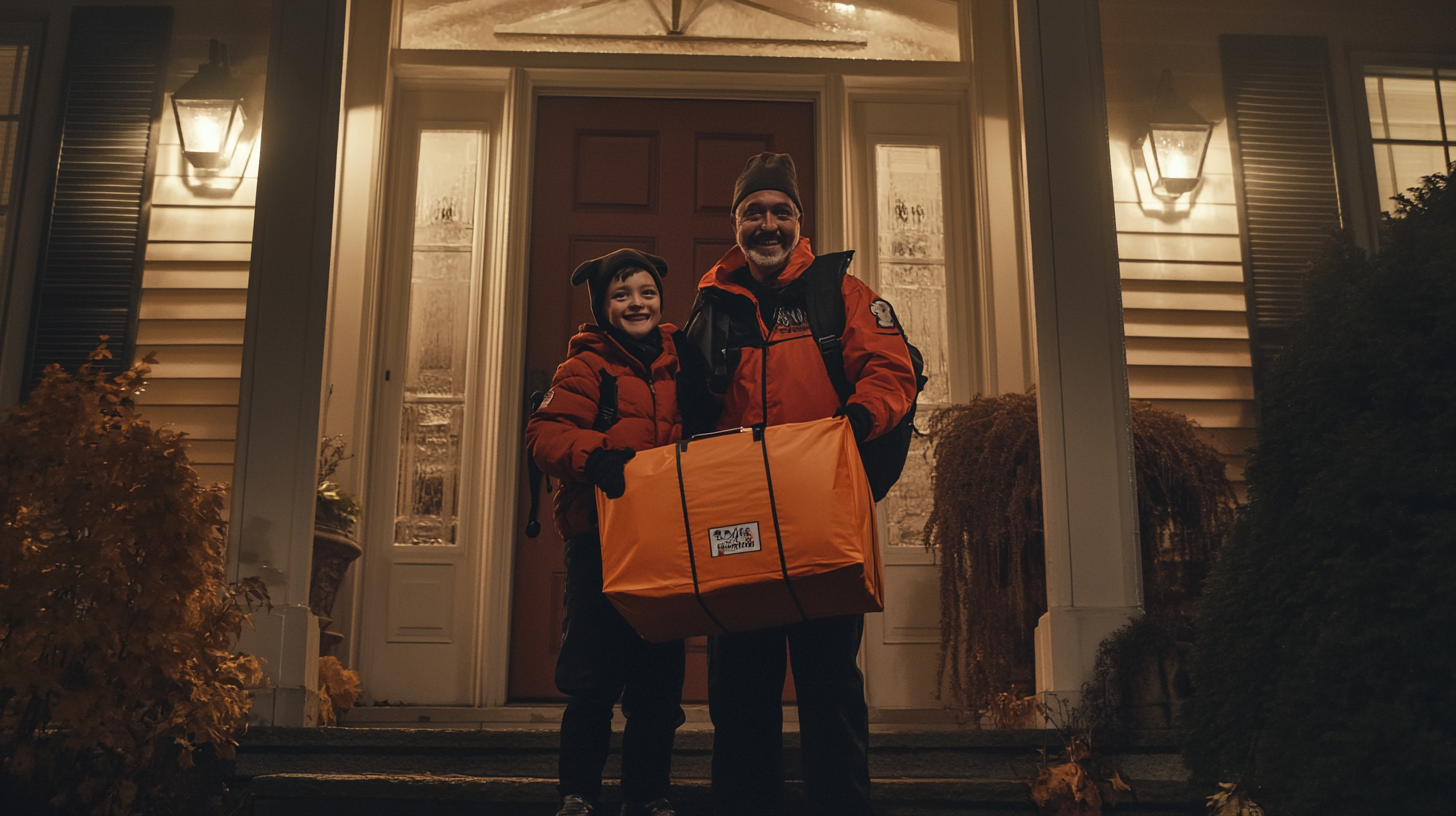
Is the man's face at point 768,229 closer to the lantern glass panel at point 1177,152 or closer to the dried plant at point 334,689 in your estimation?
the dried plant at point 334,689

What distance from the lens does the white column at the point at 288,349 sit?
143 inches

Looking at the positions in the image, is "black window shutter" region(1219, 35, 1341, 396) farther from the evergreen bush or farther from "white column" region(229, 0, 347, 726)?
"white column" region(229, 0, 347, 726)

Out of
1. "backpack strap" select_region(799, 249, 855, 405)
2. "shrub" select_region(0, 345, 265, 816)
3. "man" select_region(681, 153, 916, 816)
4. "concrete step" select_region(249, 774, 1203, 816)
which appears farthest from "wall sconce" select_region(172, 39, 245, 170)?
"backpack strap" select_region(799, 249, 855, 405)

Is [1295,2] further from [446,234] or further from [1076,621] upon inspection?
[446,234]

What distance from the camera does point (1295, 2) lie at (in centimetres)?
521

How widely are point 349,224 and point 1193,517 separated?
3215 millimetres

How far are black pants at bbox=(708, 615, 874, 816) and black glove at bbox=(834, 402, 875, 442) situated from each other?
38cm

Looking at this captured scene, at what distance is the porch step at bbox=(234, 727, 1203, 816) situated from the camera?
3.04m

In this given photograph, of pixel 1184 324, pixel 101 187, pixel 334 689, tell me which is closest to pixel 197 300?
pixel 101 187

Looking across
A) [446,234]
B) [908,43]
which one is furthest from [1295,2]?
[446,234]

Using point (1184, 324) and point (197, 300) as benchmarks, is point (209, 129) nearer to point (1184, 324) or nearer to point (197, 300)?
point (197, 300)

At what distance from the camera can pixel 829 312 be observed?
273 centimetres

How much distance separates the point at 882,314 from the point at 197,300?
3024 millimetres

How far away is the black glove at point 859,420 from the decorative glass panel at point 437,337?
2.63 m
